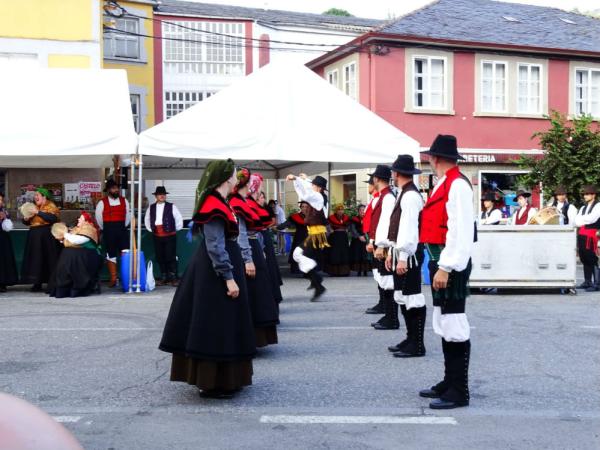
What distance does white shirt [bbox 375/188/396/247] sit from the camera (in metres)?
8.09

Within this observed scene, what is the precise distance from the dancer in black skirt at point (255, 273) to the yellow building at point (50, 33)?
12.0 meters

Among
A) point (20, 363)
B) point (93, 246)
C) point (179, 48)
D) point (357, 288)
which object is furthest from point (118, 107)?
point (179, 48)

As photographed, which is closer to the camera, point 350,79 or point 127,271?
point 127,271

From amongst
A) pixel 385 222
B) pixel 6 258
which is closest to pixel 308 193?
pixel 385 222

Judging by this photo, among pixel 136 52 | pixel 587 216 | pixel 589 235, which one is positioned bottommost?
pixel 589 235

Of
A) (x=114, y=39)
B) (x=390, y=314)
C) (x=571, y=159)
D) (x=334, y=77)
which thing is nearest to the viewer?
(x=390, y=314)

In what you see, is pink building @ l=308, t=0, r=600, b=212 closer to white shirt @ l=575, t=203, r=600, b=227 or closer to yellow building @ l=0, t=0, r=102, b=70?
yellow building @ l=0, t=0, r=102, b=70

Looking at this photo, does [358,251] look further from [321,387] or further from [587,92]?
[587,92]

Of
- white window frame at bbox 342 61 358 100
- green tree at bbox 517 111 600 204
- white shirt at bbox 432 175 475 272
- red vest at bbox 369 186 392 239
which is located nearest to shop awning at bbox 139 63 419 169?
red vest at bbox 369 186 392 239

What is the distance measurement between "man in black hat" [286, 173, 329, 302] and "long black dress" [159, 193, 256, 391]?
13.7 feet

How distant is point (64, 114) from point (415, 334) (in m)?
7.93

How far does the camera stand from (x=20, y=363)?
7.20 m

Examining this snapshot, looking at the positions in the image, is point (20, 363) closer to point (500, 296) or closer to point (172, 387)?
point (172, 387)

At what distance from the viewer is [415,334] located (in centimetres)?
741
